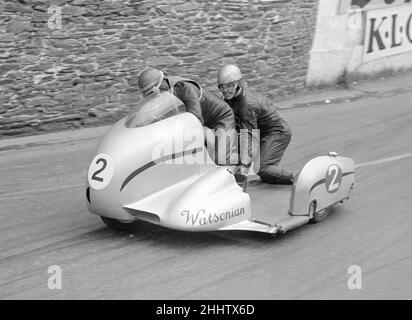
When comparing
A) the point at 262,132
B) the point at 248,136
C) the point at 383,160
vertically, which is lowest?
the point at 383,160

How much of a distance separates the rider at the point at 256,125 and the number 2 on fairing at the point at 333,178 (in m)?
0.78

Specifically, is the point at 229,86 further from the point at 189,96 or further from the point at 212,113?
the point at 189,96

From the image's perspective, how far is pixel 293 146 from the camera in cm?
1141

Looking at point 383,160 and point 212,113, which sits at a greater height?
point 212,113

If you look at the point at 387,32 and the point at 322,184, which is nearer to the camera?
the point at 322,184

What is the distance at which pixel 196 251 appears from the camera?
277 inches

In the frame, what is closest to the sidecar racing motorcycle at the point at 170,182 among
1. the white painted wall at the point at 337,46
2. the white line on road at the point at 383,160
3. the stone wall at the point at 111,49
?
the white line on road at the point at 383,160

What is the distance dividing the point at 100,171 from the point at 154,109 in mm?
780

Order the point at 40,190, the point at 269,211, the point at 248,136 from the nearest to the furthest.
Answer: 1. the point at 269,211
2. the point at 248,136
3. the point at 40,190

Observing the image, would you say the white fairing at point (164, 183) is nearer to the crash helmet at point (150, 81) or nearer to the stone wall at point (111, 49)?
the crash helmet at point (150, 81)

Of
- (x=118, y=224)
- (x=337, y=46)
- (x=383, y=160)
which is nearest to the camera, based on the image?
(x=118, y=224)

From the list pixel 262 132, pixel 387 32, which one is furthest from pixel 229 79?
pixel 387 32

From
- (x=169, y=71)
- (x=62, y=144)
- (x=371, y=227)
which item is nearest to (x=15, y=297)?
(x=371, y=227)

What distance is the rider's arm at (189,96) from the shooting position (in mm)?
7512
